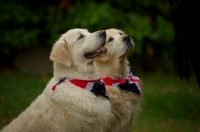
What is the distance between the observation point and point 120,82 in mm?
6562

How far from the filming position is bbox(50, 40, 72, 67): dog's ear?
564cm

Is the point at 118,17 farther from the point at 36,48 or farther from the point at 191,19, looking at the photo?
the point at 191,19

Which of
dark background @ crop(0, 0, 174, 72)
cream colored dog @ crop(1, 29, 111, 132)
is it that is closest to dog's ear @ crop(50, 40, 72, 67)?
cream colored dog @ crop(1, 29, 111, 132)

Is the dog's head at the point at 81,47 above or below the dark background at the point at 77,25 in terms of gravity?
above

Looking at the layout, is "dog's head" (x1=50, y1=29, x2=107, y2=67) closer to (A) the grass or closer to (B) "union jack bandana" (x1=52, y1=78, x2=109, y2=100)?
(B) "union jack bandana" (x1=52, y1=78, x2=109, y2=100)

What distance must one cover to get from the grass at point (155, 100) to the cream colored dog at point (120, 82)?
163cm

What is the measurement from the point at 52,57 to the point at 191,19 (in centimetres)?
154

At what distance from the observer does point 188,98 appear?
10.3m

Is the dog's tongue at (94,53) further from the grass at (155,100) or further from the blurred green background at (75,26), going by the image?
the blurred green background at (75,26)

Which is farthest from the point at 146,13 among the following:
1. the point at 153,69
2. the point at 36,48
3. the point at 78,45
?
the point at 78,45

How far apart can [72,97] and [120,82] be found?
114 cm

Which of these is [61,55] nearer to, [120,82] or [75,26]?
[120,82]

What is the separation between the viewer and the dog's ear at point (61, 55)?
5641 millimetres

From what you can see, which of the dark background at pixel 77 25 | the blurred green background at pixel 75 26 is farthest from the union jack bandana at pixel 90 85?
the dark background at pixel 77 25
